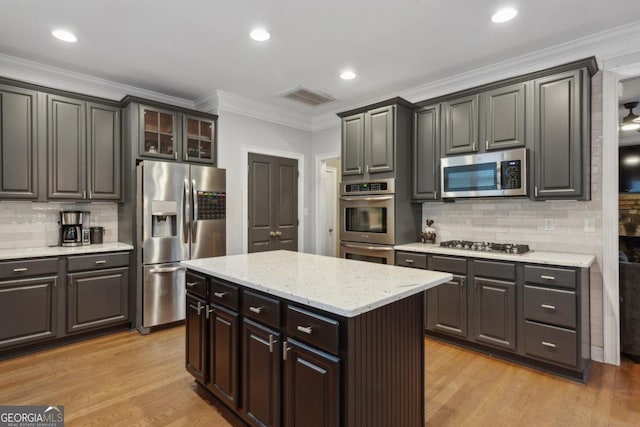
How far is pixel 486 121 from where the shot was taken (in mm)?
3273

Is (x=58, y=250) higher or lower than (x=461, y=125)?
lower

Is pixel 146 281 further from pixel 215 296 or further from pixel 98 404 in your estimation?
pixel 215 296

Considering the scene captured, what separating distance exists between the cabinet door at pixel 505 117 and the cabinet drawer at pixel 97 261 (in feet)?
12.9

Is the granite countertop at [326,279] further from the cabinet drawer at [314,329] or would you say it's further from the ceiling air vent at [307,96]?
the ceiling air vent at [307,96]

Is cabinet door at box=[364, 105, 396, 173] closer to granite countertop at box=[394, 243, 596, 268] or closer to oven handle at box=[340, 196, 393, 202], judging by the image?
oven handle at box=[340, 196, 393, 202]

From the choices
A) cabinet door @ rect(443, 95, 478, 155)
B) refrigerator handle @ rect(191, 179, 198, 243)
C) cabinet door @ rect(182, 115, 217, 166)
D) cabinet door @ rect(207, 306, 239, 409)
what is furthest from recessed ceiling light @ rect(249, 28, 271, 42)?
cabinet door @ rect(207, 306, 239, 409)

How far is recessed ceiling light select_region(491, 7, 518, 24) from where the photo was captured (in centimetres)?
247

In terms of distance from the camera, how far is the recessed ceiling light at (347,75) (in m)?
→ 3.64

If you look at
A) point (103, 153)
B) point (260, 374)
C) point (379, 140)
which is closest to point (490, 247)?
point (379, 140)

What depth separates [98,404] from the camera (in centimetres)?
228

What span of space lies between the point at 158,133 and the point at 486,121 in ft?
11.6

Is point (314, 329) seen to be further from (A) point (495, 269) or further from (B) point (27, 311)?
(B) point (27, 311)

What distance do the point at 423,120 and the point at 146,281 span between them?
352 centimetres

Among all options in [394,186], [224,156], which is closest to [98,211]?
[224,156]
